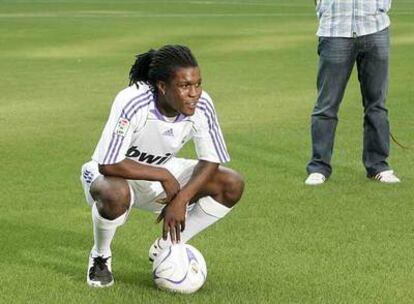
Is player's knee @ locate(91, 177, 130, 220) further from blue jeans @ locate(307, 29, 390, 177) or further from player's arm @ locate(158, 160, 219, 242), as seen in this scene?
blue jeans @ locate(307, 29, 390, 177)

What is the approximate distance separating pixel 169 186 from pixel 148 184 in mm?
259

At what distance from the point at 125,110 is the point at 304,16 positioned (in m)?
35.4

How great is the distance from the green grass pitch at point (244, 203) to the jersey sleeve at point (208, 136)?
0.73 m

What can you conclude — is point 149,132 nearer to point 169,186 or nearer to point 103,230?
point 169,186

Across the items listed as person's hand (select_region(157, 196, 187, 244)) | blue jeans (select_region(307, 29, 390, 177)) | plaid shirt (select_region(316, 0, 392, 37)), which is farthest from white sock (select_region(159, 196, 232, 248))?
plaid shirt (select_region(316, 0, 392, 37))

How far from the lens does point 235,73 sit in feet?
67.3

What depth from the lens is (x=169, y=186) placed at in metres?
6.34

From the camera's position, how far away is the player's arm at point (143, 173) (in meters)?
6.20

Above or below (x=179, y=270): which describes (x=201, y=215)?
above

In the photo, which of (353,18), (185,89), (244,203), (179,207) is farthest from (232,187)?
(353,18)

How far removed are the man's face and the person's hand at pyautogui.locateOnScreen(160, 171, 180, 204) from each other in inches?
15.7

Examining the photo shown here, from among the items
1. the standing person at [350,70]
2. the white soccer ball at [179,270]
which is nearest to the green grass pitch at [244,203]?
the white soccer ball at [179,270]

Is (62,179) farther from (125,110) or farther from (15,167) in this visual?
(125,110)

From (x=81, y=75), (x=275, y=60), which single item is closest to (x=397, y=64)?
(x=275, y=60)
